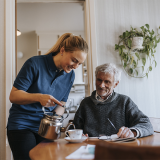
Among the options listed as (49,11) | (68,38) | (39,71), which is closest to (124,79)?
(68,38)

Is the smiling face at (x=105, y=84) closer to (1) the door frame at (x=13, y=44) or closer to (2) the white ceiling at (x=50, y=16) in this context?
(1) the door frame at (x=13, y=44)

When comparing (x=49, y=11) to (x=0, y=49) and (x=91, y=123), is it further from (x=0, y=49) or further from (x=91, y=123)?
(x=91, y=123)

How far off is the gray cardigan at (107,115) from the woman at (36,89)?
0.81 feet

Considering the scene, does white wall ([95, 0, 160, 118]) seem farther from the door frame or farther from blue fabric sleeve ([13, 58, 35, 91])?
blue fabric sleeve ([13, 58, 35, 91])

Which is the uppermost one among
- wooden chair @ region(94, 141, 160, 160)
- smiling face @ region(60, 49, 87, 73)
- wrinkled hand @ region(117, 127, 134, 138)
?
smiling face @ region(60, 49, 87, 73)

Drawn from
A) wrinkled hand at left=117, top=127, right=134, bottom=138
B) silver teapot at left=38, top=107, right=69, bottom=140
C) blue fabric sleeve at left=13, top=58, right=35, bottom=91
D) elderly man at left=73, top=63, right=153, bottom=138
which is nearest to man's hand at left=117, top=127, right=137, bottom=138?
wrinkled hand at left=117, top=127, right=134, bottom=138

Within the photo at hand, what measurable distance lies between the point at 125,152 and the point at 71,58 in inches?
37.5

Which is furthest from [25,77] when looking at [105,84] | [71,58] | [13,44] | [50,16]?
[50,16]

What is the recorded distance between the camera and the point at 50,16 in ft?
13.8

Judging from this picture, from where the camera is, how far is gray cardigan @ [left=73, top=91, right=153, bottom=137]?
1432mm

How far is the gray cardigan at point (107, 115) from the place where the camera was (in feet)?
4.70

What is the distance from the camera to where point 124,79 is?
2012mm

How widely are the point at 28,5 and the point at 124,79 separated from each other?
9.32ft

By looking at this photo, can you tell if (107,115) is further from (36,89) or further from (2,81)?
(2,81)
